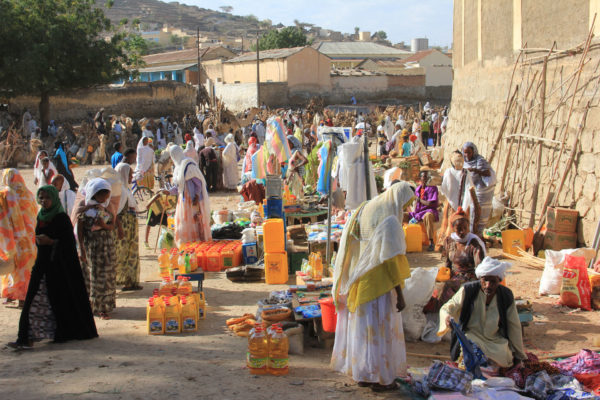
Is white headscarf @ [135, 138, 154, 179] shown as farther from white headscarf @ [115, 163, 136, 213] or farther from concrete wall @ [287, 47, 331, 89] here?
concrete wall @ [287, 47, 331, 89]

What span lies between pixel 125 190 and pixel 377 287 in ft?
12.8

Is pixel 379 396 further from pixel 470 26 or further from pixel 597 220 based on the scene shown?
pixel 470 26

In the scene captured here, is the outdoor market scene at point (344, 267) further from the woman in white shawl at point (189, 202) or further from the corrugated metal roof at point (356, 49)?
the corrugated metal roof at point (356, 49)

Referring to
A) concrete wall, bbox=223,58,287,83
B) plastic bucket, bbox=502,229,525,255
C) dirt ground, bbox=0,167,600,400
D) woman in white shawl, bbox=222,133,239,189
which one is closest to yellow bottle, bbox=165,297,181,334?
dirt ground, bbox=0,167,600,400

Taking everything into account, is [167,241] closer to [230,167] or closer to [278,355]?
[278,355]

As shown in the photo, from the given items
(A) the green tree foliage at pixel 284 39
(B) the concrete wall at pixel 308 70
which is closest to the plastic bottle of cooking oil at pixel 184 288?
(B) the concrete wall at pixel 308 70

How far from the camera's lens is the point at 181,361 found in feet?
17.2

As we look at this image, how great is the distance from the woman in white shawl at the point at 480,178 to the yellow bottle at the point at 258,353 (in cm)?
409

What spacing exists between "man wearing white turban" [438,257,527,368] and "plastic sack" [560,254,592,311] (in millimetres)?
2469

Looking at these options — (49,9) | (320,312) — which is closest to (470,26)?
(320,312)

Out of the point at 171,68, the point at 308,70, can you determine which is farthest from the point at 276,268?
the point at 171,68

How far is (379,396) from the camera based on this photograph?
15.0 feet

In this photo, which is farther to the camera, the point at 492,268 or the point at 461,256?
the point at 461,256

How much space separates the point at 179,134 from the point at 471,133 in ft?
46.1
